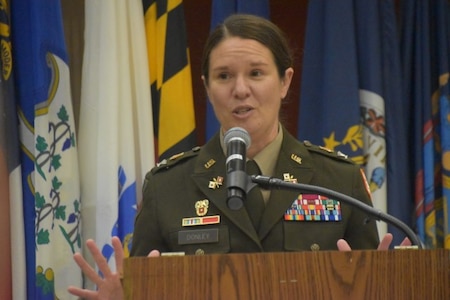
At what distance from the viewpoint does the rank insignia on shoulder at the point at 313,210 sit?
88.5 inches

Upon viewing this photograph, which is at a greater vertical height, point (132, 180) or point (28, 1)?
point (28, 1)

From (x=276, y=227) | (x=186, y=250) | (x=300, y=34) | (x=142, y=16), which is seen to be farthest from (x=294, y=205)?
(x=300, y=34)

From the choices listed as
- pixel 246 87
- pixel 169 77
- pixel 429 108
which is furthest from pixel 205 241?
pixel 429 108

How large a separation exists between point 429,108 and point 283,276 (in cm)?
209

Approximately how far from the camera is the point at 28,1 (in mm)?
3223

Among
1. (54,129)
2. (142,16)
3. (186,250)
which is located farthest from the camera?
(142,16)

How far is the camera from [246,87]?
2.28 metres

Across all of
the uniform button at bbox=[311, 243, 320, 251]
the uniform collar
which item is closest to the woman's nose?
the uniform collar

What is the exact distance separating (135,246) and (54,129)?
99 centimetres

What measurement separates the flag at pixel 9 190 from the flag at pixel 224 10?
2.43 ft

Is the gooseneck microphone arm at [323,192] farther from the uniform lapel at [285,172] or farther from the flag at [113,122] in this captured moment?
the flag at [113,122]

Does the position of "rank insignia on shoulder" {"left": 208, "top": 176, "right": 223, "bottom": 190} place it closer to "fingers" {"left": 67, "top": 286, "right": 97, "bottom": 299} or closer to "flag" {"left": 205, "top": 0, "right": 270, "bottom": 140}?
"fingers" {"left": 67, "top": 286, "right": 97, "bottom": 299}

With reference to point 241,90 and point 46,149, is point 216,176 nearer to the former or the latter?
point 241,90

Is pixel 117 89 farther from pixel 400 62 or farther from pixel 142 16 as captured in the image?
pixel 400 62
